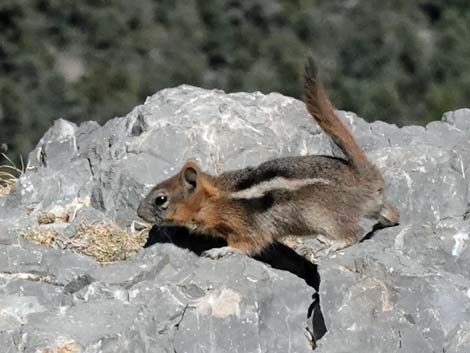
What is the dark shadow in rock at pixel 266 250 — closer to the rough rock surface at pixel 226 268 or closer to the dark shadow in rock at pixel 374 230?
the rough rock surface at pixel 226 268

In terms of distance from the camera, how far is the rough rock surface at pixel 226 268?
29.4ft

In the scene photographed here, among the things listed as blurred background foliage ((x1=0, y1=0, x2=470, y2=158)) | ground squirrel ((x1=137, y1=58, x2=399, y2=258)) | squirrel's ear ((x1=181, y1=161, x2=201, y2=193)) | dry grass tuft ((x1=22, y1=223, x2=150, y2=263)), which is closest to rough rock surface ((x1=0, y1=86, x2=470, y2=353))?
dry grass tuft ((x1=22, y1=223, x2=150, y2=263))

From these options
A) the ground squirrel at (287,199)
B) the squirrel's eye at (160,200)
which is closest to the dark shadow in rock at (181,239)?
the ground squirrel at (287,199)

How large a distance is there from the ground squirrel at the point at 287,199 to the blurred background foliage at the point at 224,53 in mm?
17563

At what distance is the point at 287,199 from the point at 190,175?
29.4 inches

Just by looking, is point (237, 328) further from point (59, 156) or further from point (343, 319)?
point (59, 156)

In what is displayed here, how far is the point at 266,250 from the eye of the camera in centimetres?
1048

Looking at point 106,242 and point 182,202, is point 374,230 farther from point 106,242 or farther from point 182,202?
point 106,242

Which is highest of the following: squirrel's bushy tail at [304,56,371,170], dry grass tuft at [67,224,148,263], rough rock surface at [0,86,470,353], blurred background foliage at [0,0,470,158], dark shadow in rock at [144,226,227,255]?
squirrel's bushy tail at [304,56,371,170]

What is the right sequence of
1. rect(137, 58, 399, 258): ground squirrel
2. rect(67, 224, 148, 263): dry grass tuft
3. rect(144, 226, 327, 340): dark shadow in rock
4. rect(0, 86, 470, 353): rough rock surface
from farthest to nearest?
rect(67, 224, 148, 263): dry grass tuft → rect(144, 226, 327, 340): dark shadow in rock → rect(137, 58, 399, 258): ground squirrel → rect(0, 86, 470, 353): rough rock surface

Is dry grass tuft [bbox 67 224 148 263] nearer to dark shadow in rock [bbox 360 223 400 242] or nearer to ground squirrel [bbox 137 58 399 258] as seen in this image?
ground squirrel [bbox 137 58 399 258]

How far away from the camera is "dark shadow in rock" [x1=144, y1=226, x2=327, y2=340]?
404 inches

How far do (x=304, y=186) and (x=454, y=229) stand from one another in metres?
1.10

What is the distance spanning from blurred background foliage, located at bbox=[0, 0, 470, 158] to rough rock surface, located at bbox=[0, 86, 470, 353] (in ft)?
53.6
